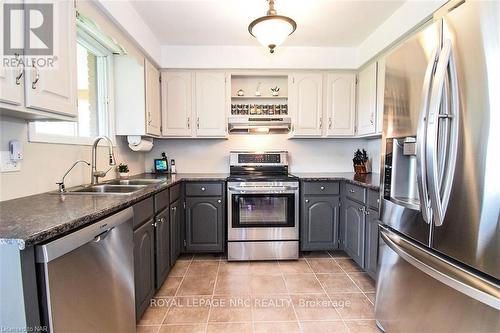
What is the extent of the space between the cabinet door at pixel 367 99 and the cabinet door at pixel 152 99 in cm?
244

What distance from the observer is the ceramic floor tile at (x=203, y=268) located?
247 cm

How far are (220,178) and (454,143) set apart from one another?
212 centimetres

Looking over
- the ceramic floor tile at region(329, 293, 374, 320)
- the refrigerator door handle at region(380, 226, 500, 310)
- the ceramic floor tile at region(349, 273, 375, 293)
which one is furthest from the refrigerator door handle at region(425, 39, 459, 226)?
the ceramic floor tile at region(349, 273, 375, 293)

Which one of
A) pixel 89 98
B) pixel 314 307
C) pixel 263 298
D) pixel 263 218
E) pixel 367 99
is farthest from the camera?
pixel 367 99

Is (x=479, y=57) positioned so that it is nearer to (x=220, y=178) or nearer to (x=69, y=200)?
(x=69, y=200)

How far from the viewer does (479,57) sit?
970 mm

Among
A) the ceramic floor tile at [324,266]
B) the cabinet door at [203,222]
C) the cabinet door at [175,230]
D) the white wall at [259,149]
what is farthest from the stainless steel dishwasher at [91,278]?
the white wall at [259,149]

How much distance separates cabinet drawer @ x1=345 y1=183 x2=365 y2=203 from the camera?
7.68ft

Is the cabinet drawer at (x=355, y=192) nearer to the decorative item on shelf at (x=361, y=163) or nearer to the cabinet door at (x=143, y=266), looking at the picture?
the decorative item on shelf at (x=361, y=163)

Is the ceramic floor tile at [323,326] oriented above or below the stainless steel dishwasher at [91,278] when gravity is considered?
below

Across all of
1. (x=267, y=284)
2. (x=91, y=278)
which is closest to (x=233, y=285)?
(x=267, y=284)

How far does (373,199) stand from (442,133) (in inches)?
45.4

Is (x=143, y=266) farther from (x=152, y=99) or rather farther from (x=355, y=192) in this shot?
(x=355, y=192)

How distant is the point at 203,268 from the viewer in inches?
102
